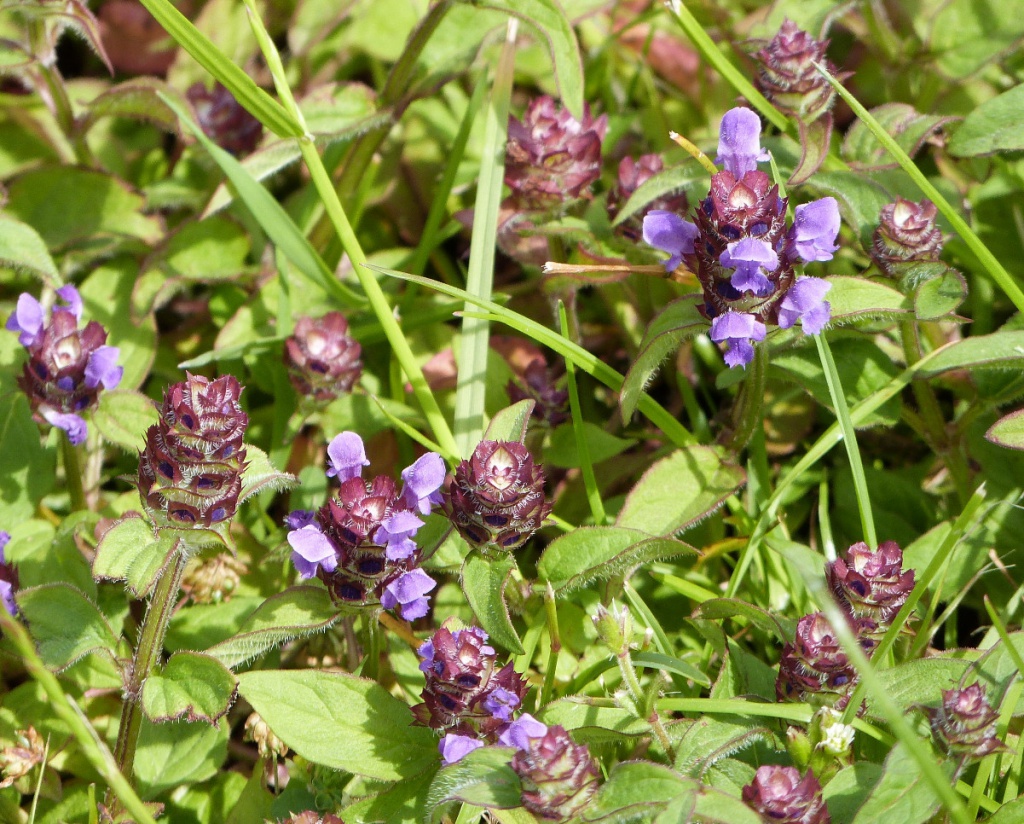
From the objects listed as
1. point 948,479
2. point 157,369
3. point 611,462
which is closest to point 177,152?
point 157,369

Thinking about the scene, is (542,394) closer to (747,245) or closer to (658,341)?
(658,341)

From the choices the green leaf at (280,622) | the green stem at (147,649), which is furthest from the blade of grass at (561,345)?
the green stem at (147,649)

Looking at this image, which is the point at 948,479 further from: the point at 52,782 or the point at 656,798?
the point at 52,782

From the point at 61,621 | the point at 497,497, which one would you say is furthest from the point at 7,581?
the point at 497,497

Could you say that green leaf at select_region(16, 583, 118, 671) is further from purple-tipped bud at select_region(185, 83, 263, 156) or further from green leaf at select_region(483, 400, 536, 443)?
purple-tipped bud at select_region(185, 83, 263, 156)

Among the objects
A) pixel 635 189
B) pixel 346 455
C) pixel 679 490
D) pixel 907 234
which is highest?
pixel 907 234

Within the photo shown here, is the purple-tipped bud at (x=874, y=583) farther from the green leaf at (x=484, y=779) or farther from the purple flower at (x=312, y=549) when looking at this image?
the purple flower at (x=312, y=549)

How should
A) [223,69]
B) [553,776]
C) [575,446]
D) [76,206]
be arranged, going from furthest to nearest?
[76,206] < [575,446] < [223,69] < [553,776]

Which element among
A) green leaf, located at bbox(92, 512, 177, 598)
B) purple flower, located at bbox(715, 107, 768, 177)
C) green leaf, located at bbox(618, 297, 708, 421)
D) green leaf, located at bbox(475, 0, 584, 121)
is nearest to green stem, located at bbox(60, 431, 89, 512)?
green leaf, located at bbox(92, 512, 177, 598)
